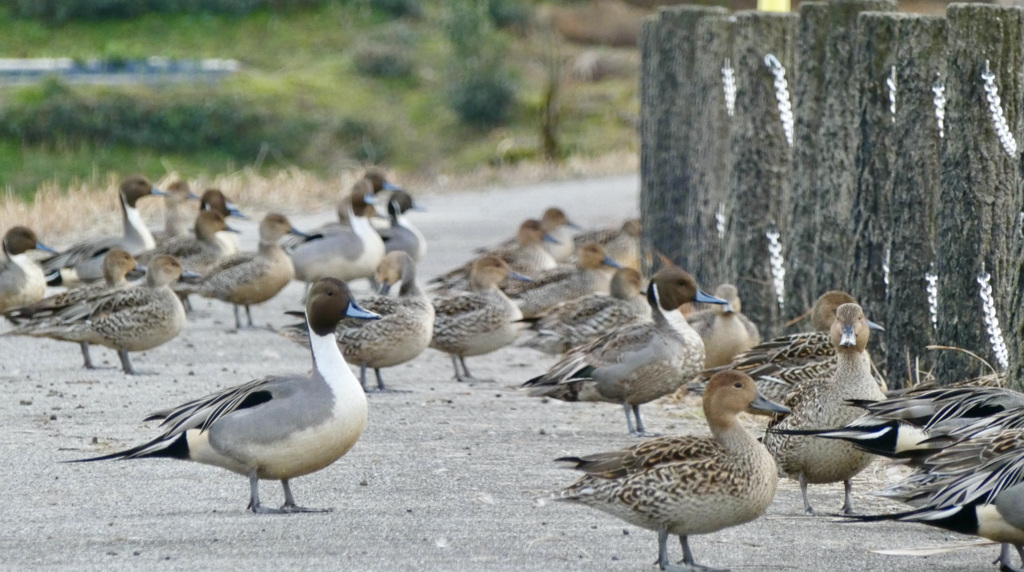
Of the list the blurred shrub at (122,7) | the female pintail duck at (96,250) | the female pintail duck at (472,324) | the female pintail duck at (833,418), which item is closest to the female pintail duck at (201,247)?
the female pintail duck at (96,250)

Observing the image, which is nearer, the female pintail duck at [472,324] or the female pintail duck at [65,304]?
the female pintail duck at [472,324]

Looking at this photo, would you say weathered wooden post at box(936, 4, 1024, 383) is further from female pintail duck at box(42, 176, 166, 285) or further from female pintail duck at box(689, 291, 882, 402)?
female pintail duck at box(42, 176, 166, 285)

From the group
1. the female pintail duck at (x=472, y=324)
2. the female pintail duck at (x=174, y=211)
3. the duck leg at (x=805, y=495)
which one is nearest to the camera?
the duck leg at (x=805, y=495)

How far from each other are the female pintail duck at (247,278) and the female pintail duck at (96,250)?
0.96 meters

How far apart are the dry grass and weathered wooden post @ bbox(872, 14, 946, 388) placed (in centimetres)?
993

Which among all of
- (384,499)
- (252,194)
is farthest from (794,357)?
(252,194)

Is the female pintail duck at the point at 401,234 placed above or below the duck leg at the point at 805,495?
below

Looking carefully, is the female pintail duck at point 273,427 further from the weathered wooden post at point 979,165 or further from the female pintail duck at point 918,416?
the weathered wooden post at point 979,165

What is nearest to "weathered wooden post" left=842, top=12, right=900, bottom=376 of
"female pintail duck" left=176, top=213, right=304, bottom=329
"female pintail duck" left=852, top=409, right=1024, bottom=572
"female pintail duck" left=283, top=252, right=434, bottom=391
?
"female pintail duck" left=283, top=252, right=434, bottom=391

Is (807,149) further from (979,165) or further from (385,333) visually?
(385,333)

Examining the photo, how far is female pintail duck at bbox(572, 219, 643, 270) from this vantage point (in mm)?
14523

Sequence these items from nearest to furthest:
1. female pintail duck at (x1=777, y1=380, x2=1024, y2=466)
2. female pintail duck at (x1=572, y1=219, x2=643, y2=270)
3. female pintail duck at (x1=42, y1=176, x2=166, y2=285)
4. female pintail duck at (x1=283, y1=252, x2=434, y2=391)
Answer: female pintail duck at (x1=777, y1=380, x2=1024, y2=466)
female pintail duck at (x1=283, y1=252, x2=434, y2=391)
female pintail duck at (x1=42, y1=176, x2=166, y2=285)
female pintail duck at (x1=572, y1=219, x2=643, y2=270)

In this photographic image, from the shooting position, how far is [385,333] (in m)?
9.45

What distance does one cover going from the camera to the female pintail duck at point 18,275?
11.3 m
